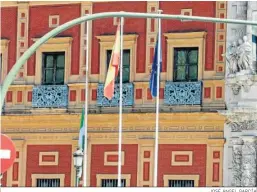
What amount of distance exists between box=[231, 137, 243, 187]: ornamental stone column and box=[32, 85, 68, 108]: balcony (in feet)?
16.6

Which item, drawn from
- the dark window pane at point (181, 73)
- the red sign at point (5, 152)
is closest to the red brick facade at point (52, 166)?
the dark window pane at point (181, 73)

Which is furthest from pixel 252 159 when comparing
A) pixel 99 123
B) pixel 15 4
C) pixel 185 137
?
pixel 15 4

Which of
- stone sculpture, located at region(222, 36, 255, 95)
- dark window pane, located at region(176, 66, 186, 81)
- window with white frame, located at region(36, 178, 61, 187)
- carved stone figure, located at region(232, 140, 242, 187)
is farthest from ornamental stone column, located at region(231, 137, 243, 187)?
window with white frame, located at region(36, 178, 61, 187)

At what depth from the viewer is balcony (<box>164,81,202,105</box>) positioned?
38406 millimetres

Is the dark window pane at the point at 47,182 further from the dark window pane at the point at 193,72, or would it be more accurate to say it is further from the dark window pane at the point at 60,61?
the dark window pane at the point at 193,72

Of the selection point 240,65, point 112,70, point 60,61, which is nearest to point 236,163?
point 240,65

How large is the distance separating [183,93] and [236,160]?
7.67 ft

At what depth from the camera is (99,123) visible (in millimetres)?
39469

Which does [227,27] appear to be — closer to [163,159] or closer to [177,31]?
[177,31]

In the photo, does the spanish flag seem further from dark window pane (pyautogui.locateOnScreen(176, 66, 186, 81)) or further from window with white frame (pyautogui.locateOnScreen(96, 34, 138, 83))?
dark window pane (pyautogui.locateOnScreen(176, 66, 186, 81))

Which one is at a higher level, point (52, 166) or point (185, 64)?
point (185, 64)

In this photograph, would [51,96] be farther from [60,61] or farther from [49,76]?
[60,61]

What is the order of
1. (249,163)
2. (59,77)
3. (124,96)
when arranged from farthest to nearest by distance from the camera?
(59,77), (124,96), (249,163)

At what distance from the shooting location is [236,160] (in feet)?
125
